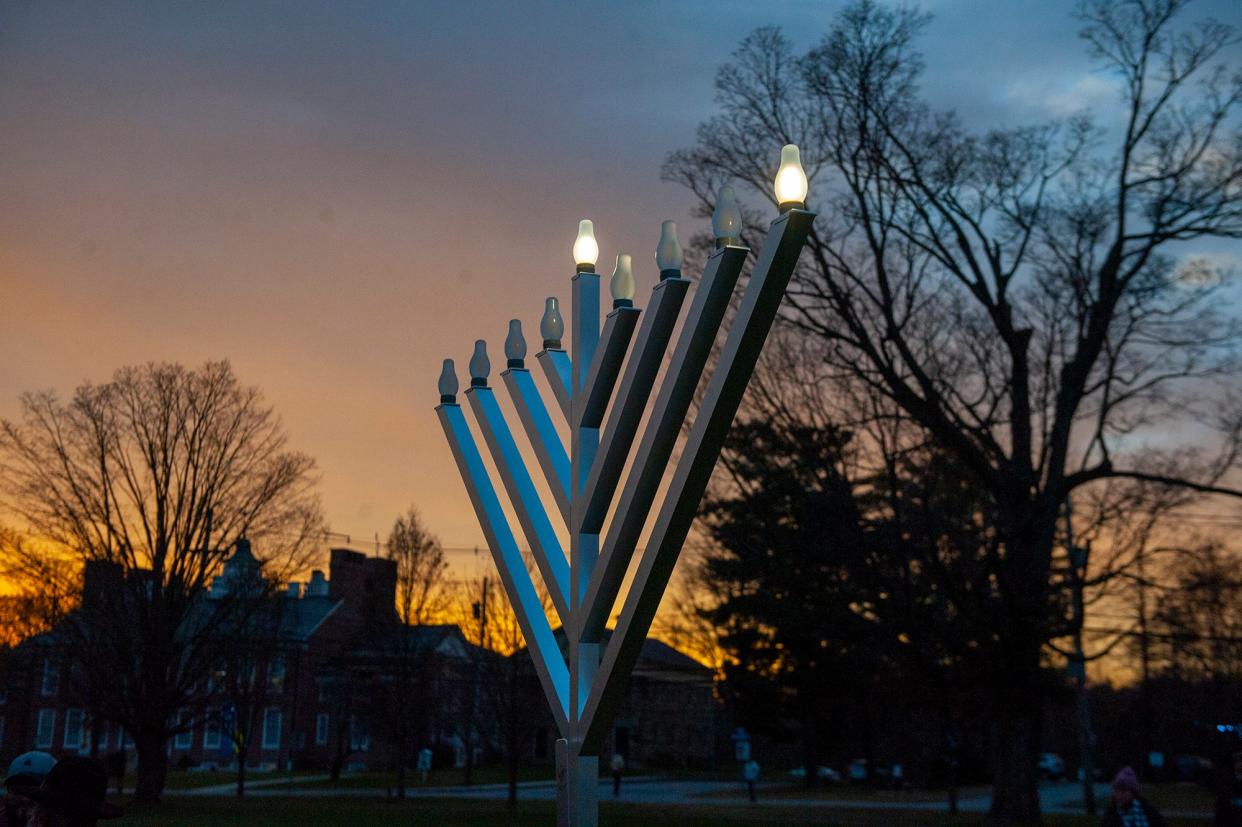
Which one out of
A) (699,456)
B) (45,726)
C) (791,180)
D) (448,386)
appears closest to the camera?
(791,180)

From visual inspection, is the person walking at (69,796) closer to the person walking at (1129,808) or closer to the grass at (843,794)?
the person walking at (1129,808)

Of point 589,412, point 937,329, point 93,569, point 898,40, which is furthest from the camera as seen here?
point 93,569

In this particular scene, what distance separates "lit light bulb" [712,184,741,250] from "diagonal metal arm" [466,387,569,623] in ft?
5.71

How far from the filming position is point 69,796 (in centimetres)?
298

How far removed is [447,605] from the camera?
3184cm

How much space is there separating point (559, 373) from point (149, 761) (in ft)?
74.8

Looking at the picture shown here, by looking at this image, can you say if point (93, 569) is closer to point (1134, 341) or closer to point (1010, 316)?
point (1010, 316)

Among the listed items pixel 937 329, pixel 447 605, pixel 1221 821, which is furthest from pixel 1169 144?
pixel 447 605

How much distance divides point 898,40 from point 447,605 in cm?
1939

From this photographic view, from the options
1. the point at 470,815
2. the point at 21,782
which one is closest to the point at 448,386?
the point at 21,782

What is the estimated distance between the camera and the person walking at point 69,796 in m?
2.97

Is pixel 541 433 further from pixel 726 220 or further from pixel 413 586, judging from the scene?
pixel 413 586

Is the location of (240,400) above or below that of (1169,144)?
below

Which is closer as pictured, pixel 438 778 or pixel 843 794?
pixel 843 794
